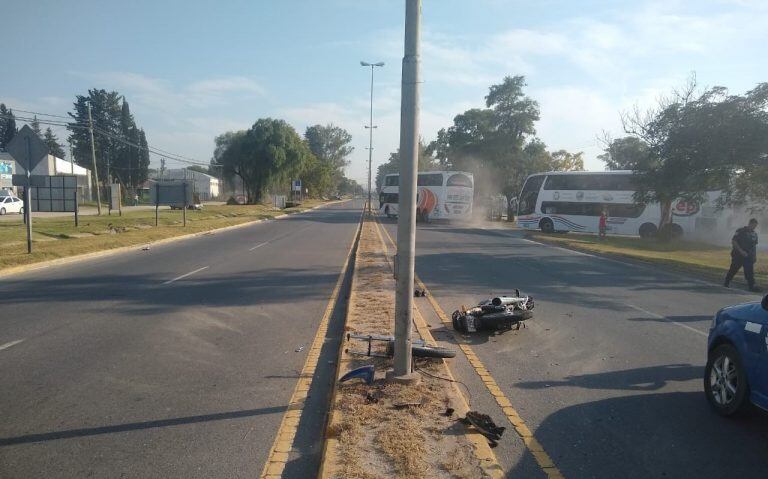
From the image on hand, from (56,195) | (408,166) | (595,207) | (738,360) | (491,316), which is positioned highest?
(408,166)

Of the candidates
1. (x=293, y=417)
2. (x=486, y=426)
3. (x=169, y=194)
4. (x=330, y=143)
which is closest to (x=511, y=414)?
(x=486, y=426)

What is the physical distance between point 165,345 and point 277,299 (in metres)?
3.49

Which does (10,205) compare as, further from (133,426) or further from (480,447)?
(480,447)

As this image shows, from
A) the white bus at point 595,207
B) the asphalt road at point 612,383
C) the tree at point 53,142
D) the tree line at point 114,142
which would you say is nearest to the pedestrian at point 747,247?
the asphalt road at point 612,383

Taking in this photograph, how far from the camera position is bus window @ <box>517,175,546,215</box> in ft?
121

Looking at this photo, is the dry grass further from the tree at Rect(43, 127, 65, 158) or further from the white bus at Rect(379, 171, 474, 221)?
the tree at Rect(43, 127, 65, 158)

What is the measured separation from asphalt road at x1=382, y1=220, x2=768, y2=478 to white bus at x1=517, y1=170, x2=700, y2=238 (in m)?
22.6

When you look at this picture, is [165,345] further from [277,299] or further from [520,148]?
[520,148]

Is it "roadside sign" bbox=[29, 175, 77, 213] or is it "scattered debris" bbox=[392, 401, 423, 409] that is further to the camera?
"roadside sign" bbox=[29, 175, 77, 213]

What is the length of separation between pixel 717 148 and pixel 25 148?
72.9ft

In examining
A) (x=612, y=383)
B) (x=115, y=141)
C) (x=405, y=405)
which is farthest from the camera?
(x=115, y=141)

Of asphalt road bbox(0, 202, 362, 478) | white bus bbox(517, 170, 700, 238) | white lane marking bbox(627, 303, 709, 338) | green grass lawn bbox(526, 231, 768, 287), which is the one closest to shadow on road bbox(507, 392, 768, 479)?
asphalt road bbox(0, 202, 362, 478)

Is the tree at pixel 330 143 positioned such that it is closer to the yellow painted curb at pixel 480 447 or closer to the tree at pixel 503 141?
the tree at pixel 503 141

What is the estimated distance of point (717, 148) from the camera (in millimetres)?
19203
